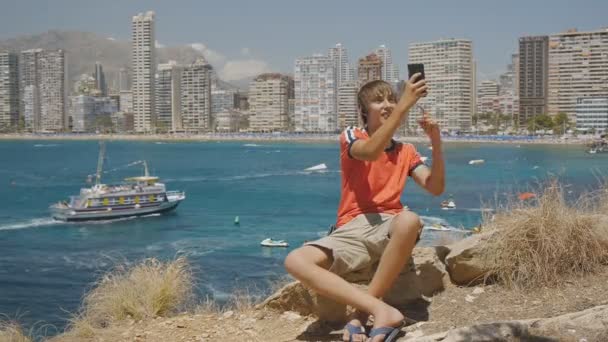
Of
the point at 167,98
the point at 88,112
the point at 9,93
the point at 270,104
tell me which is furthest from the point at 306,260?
the point at 9,93

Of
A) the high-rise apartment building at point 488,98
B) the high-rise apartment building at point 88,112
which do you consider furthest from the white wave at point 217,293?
the high-rise apartment building at point 88,112

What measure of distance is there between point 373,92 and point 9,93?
667ft

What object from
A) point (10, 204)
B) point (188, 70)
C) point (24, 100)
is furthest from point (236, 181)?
point (24, 100)

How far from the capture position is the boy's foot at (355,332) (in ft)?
10.4

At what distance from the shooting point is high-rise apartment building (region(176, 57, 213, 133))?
577 ft

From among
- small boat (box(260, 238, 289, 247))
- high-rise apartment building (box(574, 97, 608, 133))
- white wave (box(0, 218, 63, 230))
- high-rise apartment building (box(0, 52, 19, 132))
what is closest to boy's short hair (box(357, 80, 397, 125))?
small boat (box(260, 238, 289, 247))

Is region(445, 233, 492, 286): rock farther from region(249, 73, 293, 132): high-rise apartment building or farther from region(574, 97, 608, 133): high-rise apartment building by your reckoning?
region(249, 73, 293, 132): high-rise apartment building

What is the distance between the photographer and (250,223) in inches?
1244

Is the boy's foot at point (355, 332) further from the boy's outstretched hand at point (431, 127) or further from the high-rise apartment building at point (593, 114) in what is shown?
the high-rise apartment building at point (593, 114)

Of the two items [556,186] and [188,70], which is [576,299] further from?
[188,70]

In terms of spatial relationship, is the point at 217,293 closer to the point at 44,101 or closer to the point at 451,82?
the point at 451,82

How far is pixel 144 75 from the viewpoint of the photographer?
18062 centimetres

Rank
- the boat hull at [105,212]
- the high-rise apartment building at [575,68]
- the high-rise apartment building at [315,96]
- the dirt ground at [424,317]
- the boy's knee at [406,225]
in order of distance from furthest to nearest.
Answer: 1. the high-rise apartment building at [315,96]
2. the high-rise apartment building at [575,68]
3. the boat hull at [105,212]
4. the dirt ground at [424,317]
5. the boy's knee at [406,225]

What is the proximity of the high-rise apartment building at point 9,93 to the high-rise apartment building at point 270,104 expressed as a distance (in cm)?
6685
